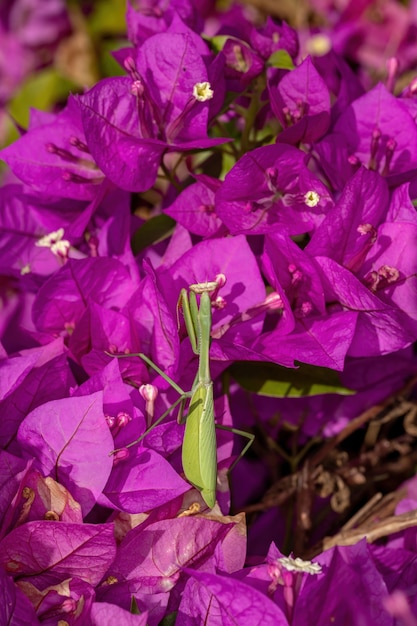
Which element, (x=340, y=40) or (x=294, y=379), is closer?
(x=294, y=379)

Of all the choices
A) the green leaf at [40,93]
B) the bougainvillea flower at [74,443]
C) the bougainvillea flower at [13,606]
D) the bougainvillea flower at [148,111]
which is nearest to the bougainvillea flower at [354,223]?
A: the bougainvillea flower at [148,111]

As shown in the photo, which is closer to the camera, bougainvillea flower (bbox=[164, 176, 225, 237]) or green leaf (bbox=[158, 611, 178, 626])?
green leaf (bbox=[158, 611, 178, 626])

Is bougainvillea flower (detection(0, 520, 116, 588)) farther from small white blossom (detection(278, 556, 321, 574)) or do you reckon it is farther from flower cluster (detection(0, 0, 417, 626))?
small white blossom (detection(278, 556, 321, 574))

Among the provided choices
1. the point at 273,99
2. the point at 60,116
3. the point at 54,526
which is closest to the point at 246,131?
the point at 273,99

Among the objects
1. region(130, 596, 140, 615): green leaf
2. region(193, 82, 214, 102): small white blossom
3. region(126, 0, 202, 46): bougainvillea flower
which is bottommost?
region(130, 596, 140, 615): green leaf

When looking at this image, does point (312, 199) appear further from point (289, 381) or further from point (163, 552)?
point (163, 552)

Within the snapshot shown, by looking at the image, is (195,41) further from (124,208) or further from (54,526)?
(54,526)

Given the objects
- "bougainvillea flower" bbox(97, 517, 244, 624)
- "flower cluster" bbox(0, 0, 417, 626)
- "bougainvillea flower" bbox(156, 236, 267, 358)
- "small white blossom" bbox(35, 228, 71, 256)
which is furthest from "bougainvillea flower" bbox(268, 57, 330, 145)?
"bougainvillea flower" bbox(97, 517, 244, 624)

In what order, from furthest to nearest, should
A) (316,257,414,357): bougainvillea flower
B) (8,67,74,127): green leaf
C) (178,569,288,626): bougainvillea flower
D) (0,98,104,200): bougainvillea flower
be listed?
1. (8,67,74,127): green leaf
2. (0,98,104,200): bougainvillea flower
3. (316,257,414,357): bougainvillea flower
4. (178,569,288,626): bougainvillea flower
